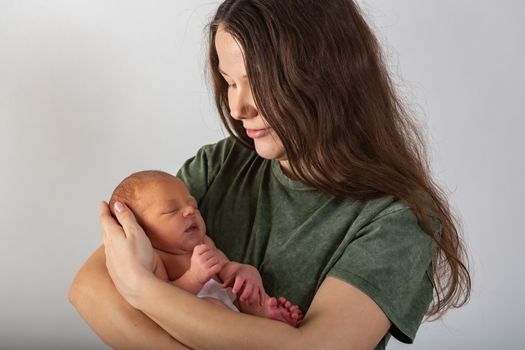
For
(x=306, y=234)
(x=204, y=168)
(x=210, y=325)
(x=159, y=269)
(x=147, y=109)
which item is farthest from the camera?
(x=147, y=109)

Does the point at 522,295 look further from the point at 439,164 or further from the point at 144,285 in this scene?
the point at 144,285

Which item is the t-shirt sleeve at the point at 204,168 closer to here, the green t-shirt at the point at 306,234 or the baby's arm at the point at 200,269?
the green t-shirt at the point at 306,234

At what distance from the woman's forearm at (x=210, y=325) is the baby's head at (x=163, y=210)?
A: 0.20 meters

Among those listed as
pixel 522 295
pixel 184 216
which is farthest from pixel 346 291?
pixel 522 295

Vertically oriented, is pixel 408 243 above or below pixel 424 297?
above

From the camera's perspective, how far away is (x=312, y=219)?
198 cm

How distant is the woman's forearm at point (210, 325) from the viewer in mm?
1669

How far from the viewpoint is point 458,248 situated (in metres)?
2.16

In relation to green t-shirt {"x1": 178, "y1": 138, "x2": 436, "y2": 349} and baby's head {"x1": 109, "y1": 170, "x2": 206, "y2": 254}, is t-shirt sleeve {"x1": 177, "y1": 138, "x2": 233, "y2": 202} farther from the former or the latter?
baby's head {"x1": 109, "y1": 170, "x2": 206, "y2": 254}

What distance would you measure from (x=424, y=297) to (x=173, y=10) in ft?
4.55

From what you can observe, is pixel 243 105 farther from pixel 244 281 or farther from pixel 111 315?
pixel 111 315

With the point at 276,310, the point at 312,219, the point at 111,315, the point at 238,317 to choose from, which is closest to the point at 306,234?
the point at 312,219

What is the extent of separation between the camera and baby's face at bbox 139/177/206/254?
74.5 inches

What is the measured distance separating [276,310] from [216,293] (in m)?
0.15
